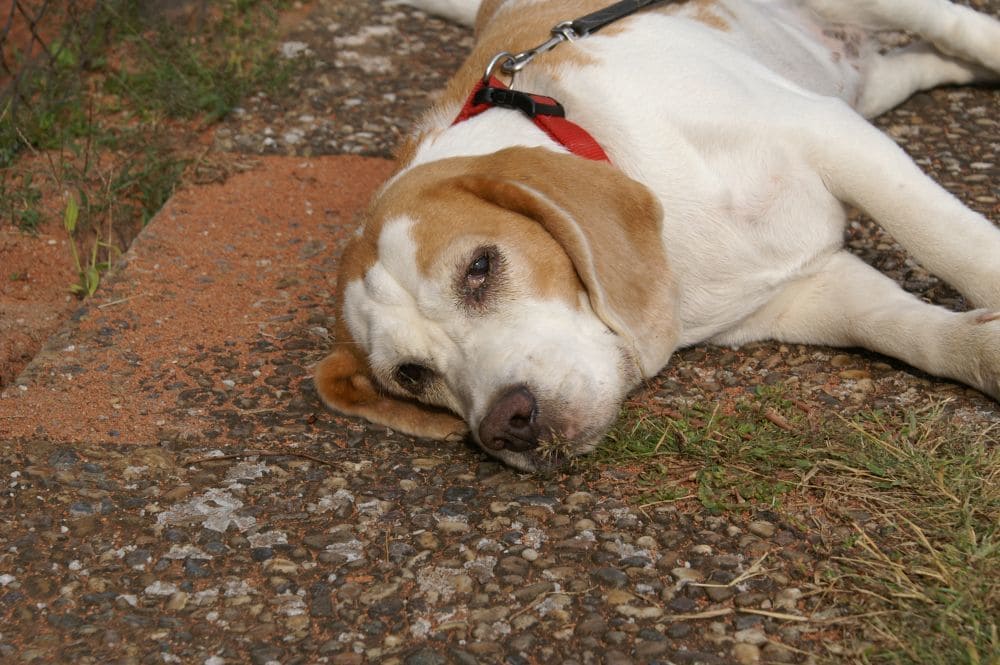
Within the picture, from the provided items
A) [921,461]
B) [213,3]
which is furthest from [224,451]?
[213,3]

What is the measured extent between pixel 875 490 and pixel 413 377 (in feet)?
4.42

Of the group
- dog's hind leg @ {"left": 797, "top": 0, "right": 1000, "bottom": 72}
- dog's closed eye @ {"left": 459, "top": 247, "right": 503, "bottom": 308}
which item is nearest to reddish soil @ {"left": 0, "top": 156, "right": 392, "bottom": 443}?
dog's closed eye @ {"left": 459, "top": 247, "right": 503, "bottom": 308}

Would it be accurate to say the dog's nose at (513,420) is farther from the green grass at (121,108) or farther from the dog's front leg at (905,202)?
the green grass at (121,108)

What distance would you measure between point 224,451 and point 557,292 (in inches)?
46.0

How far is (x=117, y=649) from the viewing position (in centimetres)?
282

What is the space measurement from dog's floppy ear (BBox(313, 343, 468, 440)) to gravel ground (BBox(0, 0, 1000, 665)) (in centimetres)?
6

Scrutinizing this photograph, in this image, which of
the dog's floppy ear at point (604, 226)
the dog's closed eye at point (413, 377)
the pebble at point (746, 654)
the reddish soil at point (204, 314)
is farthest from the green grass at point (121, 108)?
the pebble at point (746, 654)

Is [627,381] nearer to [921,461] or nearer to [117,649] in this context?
[921,461]

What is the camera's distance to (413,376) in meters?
3.53

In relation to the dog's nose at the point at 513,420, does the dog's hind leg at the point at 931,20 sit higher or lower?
higher

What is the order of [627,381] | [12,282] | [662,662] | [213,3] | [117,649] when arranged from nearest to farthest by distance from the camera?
[662,662]
[117,649]
[627,381]
[12,282]
[213,3]

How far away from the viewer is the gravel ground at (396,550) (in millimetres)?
2746

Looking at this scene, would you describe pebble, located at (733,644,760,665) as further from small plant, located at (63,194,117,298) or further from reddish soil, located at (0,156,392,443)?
small plant, located at (63,194,117,298)

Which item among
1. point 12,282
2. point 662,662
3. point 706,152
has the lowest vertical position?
point 12,282
